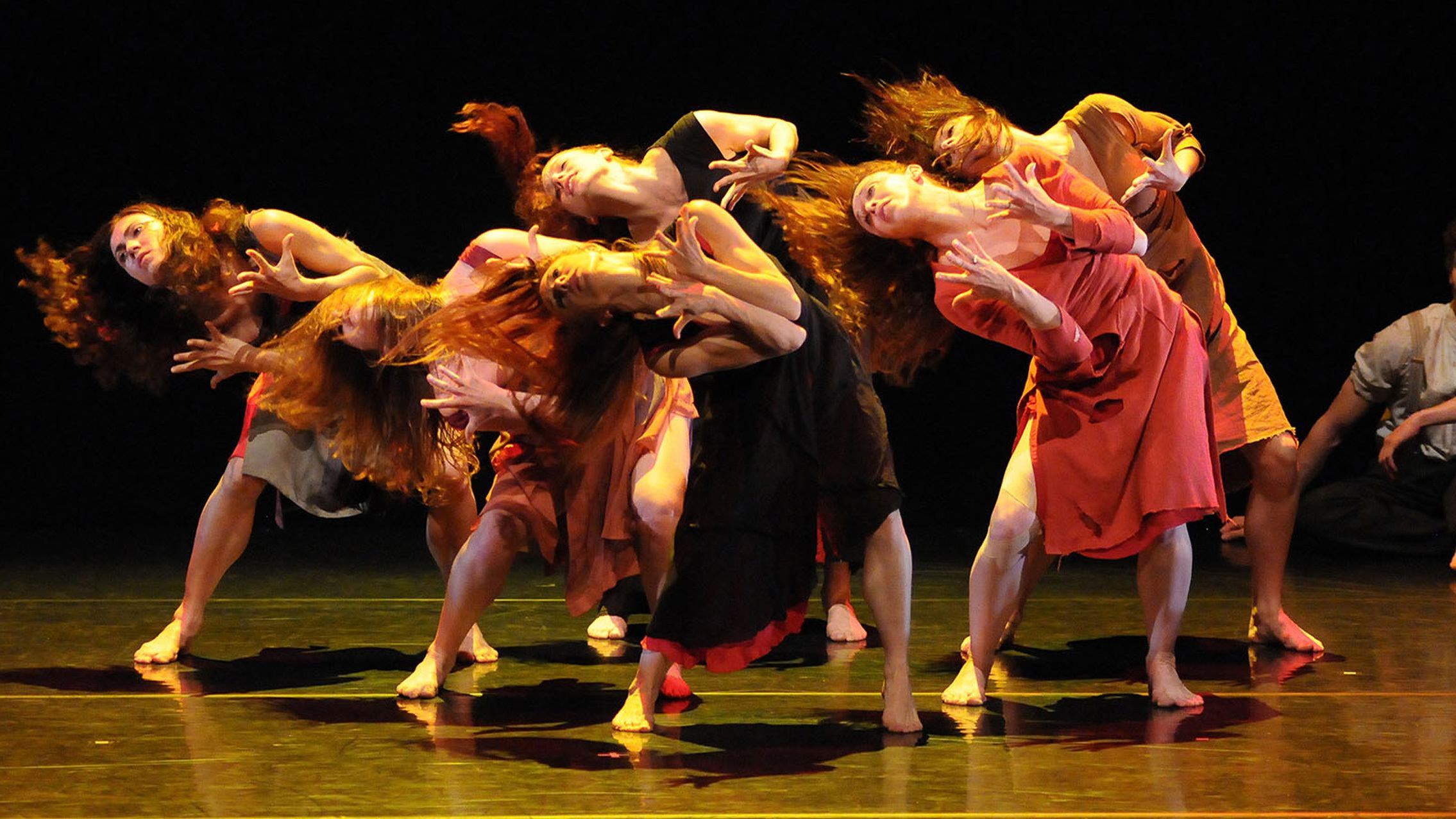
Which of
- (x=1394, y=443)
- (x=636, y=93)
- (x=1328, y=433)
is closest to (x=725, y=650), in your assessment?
(x=1328, y=433)

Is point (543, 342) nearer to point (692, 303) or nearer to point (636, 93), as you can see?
point (692, 303)

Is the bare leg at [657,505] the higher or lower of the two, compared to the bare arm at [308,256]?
lower

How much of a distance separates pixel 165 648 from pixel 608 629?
39.6 inches

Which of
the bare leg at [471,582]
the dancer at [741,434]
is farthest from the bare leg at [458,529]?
the dancer at [741,434]

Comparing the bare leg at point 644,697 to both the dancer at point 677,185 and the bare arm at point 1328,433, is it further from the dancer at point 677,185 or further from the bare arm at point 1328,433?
the bare arm at point 1328,433

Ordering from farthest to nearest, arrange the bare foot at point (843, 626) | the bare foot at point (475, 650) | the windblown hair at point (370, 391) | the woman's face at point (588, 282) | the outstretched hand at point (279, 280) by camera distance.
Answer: the bare foot at point (843, 626) → the bare foot at point (475, 650) → the outstretched hand at point (279, 280) → the windblown hair at point (370, 391) → the woman's face at point (588, 282)

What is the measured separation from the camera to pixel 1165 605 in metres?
3.01

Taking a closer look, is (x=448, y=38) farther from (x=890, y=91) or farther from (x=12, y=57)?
(x=890, y=91)

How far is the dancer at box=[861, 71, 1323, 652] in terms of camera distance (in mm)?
3258

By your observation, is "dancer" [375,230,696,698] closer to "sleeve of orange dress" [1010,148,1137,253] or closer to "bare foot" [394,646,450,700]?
"bare foot" [394,646,450,700]

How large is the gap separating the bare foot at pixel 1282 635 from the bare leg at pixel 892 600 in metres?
1.14

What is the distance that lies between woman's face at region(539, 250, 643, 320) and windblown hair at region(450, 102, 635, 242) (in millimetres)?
830

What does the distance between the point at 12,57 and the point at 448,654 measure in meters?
4.12

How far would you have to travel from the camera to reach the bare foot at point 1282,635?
353 centimetres
